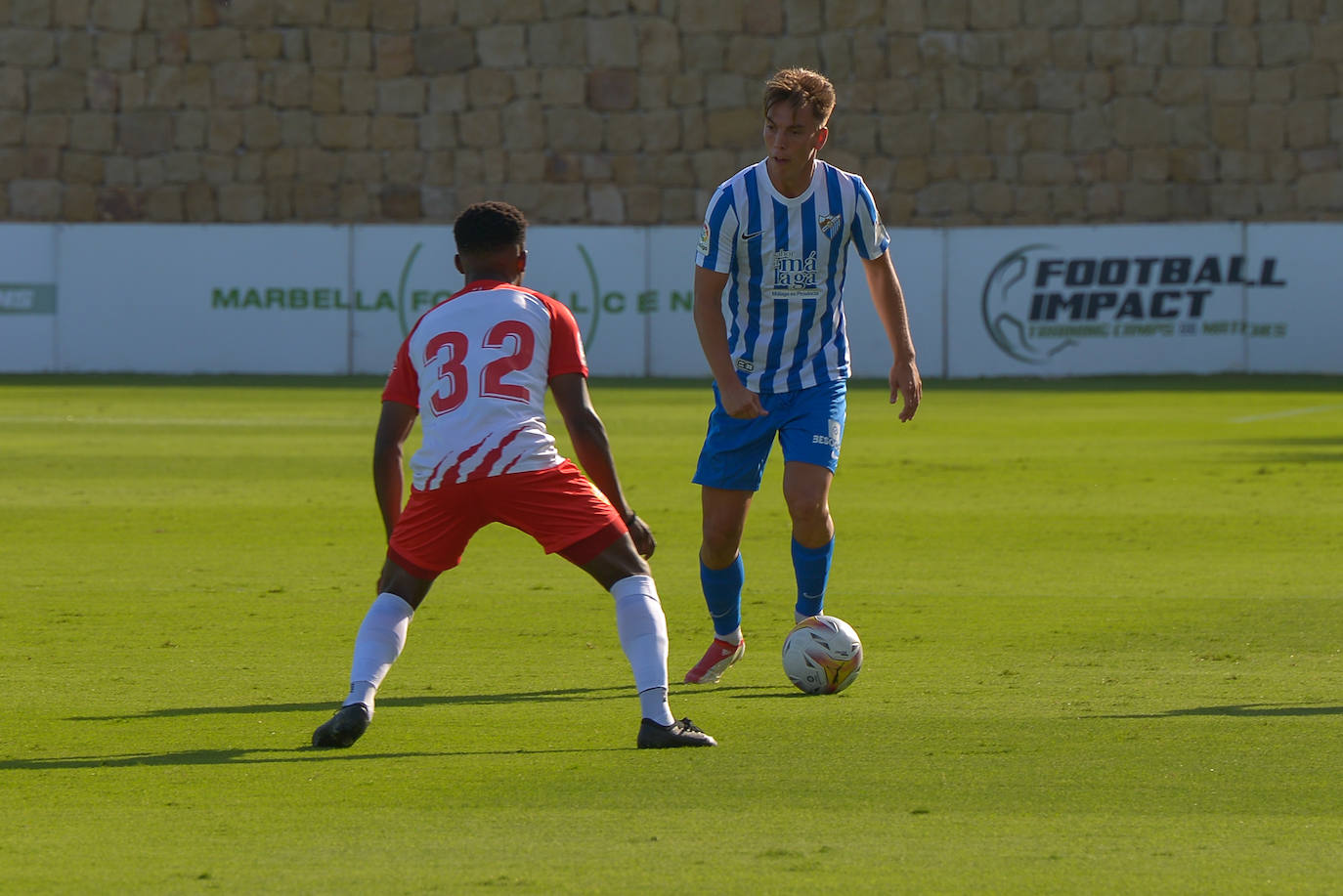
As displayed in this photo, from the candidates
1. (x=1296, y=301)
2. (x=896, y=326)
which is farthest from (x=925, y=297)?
(x=896, y=326)

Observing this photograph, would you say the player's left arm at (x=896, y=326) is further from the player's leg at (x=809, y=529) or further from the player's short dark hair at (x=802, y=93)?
the player's short dark hair at (x=802, y=93)

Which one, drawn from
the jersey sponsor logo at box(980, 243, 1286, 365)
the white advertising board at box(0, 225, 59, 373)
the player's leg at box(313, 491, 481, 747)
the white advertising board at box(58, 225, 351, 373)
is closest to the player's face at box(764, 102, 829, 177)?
the player's leg at box(313, 491, 481, 747)

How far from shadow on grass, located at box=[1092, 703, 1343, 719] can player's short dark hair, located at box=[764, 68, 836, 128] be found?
223 centimetres

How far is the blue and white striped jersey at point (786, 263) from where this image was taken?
Result: 639 centimetres

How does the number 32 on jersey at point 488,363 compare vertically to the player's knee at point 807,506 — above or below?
above

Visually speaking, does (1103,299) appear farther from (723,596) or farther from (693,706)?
(693,706)

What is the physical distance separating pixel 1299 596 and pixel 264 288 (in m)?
21.0

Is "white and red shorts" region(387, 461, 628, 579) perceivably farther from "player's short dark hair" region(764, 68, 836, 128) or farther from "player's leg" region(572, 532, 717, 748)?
"player's short dark hair" region(764, 68, 836, 128)

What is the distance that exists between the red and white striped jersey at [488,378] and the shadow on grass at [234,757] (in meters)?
0.79

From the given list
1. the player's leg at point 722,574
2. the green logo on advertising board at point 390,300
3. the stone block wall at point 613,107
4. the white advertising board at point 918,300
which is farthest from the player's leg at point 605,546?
the stone block wall at point 613,107

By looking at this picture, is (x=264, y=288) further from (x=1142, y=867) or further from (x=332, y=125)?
(x=1142, y=867)

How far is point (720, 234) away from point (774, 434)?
0.77m

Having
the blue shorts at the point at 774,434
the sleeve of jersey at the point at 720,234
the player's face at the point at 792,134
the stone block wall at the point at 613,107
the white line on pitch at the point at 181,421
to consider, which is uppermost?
the stone block wall at the point at 613,107

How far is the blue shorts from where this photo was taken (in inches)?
254
